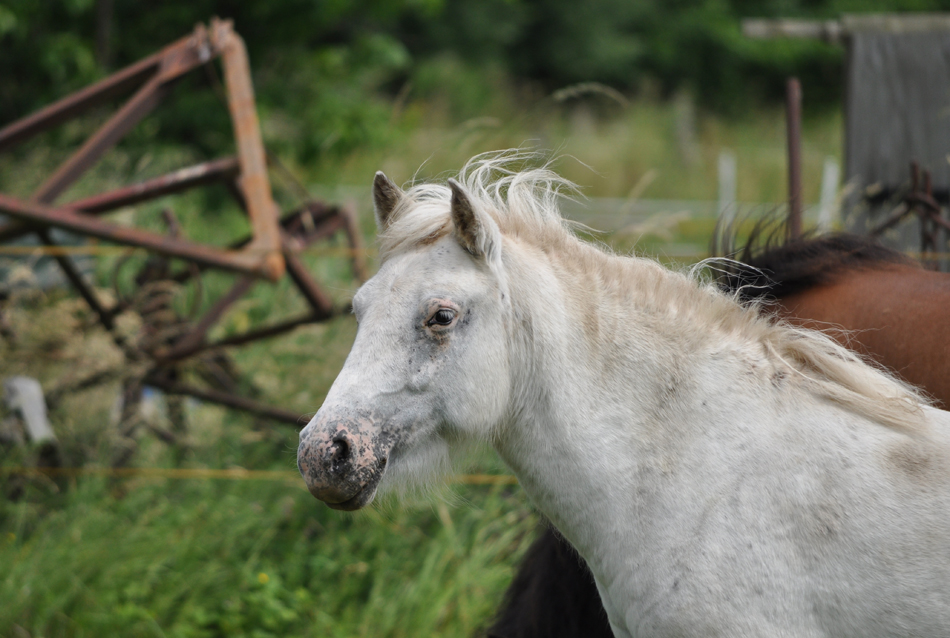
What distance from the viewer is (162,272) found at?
4406 mm

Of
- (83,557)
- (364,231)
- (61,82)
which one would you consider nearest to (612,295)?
(83,557)

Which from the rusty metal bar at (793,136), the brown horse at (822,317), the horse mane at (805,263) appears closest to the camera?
the brown horse at (822,317)

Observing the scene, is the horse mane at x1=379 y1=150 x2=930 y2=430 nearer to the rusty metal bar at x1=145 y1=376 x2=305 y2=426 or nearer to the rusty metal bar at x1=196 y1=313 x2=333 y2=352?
the rusty metal bar at x1=196 y1=313 x2=333 y2=352

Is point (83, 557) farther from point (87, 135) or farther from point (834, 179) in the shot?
point (834, 179)

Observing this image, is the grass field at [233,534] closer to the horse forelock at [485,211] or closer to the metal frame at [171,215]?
the metal frame at [171,215]

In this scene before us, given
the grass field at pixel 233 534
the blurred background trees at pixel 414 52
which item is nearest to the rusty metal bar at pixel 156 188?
the grass field at pixel 233 534

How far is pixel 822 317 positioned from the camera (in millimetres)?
2193

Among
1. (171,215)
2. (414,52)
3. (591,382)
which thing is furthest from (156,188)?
(414,52)

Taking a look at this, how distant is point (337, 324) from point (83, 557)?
1.93 m

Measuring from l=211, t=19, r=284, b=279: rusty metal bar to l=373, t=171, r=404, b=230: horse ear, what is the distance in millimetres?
1385

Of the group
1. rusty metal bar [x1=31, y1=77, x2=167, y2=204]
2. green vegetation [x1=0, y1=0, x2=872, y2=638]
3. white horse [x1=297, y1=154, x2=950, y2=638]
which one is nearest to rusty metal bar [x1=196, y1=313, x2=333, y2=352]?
green vegetation [x1=0, y1=0, x2=872, y2=638]

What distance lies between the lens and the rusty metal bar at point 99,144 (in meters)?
3.43

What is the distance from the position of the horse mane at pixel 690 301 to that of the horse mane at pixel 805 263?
23 centimetres

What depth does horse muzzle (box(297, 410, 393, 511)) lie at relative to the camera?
1.64m
